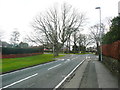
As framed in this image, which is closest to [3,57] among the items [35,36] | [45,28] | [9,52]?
[9,52]

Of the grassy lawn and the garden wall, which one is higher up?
the garden wall

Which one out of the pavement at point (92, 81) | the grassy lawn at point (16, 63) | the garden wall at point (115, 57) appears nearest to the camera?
the pavement at point (92, 81)

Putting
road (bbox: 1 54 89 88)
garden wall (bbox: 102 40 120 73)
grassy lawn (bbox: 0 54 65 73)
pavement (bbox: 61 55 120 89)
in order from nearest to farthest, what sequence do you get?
1. pavement (bbox: 61 55 120 89)
2. road (bbox: 1 54 89 88)
3. garden wall (bbox: 102 40 120 73)
4. grassy lawn (bbox: 0 54 65 73)

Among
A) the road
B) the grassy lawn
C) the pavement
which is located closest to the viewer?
the pavement

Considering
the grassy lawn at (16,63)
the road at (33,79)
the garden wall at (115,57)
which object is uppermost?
the garden wall at (115,57)

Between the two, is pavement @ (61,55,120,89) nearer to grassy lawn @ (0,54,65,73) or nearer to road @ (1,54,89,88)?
road @ (1,54,89,88)

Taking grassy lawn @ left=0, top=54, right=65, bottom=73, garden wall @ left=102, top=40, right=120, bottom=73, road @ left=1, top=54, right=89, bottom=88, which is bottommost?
grassy lawn @ left=0, top=54, right=65, bottom=73

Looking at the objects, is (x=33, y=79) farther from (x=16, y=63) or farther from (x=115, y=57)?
(x=16, y=63)

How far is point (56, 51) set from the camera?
43.2m

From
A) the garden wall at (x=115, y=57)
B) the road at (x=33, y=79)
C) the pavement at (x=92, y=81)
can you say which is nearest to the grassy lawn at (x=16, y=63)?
the road at (x=33, y=79)

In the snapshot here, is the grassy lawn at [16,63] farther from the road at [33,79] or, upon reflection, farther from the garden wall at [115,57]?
the garden wall at [115,57]

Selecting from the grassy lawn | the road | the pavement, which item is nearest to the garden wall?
the pavement

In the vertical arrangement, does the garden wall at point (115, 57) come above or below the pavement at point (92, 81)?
above

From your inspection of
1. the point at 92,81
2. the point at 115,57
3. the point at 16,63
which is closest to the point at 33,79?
the point at 92,81
